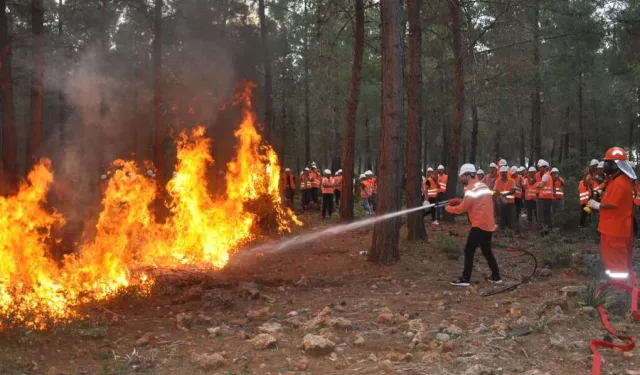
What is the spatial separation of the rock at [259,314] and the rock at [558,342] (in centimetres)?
322

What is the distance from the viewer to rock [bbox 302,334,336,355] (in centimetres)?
513

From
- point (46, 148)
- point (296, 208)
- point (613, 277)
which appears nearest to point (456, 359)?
point (613, 277)

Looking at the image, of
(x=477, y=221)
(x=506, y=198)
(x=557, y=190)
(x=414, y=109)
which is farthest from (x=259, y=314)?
(x=557, y=190)

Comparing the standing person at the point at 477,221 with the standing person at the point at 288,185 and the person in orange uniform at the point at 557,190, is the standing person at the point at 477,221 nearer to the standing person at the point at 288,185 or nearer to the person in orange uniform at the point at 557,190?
the person in orange uniform at the point at 557,190

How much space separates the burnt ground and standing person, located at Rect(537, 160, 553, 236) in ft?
19.0

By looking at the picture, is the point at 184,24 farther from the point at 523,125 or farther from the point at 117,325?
the point at 523,125

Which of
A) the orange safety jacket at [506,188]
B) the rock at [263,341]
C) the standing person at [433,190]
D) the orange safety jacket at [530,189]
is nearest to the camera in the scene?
the rock at [263,341]

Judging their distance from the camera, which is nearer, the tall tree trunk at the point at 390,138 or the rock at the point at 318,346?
the rock at the point at 318,346

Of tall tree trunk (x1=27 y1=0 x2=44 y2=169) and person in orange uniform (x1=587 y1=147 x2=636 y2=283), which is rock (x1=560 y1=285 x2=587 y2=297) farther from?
tall tree trunk (x1=27 y1=0 x2=44 y2=169)

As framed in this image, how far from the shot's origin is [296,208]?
22.6m

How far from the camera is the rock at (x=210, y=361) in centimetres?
488

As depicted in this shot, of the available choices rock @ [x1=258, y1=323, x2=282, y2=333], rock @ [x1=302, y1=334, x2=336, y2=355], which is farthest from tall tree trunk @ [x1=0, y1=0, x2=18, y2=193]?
rock @ [x1=302, y1=334, x2=336, y2=355]

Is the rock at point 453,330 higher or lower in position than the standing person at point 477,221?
lower

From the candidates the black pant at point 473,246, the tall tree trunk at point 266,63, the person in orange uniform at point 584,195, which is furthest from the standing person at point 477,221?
the tall tree trunk at point 266,63
